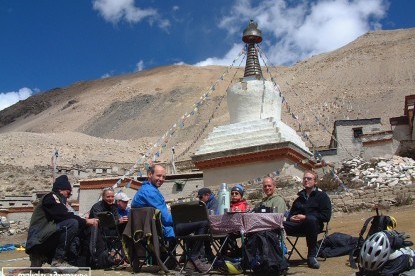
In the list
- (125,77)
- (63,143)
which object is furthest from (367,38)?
(63,143)

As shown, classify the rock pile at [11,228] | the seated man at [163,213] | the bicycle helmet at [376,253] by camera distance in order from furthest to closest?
the rock pile at [11,228] → the seated man at [163,213] → the bicycle helmet at [376,253]

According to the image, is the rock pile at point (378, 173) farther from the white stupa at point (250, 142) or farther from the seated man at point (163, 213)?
the seated man at point (163, 213)

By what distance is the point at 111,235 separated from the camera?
646 cm

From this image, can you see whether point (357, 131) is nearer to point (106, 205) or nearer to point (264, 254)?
point (106, 205)

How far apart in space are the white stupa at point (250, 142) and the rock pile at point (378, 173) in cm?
131

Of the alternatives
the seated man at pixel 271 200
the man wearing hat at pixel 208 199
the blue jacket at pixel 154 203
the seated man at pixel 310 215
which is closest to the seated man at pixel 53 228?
the blue jacket at pixel 154 203

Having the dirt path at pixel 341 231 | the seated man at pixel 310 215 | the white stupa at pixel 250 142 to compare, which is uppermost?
the white stupa at pixel 250 142

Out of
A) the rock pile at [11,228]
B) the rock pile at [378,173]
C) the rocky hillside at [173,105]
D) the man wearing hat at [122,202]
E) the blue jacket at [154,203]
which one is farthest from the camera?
the rocky hillside at [173,105]

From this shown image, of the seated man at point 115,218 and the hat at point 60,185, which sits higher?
the hat at point 60,185

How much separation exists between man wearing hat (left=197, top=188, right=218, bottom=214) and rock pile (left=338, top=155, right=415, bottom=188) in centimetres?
709

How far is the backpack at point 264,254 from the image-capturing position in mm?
4914

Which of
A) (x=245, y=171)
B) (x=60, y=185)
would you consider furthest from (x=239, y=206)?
(x=245, y=171)

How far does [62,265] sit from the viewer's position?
5398 millimetres

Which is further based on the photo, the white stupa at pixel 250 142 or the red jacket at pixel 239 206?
the white stupa at pixel 250 142
